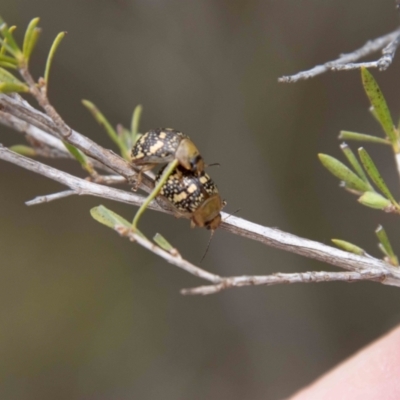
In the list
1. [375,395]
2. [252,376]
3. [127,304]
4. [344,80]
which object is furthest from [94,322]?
[344,80]

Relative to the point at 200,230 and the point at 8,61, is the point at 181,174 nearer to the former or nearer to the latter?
the point at 8,61

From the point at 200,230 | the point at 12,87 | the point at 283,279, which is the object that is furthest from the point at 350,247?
the point at 200,230

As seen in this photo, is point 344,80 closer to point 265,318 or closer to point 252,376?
point 265,318

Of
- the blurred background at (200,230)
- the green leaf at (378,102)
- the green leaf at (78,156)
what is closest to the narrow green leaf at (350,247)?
the green leaf at (378,102)

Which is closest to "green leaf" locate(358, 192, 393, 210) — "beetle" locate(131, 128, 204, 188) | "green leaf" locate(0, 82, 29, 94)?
"beetle" locate(131, 128, 204, 188)

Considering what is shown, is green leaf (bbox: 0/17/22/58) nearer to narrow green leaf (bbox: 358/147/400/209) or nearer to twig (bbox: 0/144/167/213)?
twig (bbox: 0/144/167/213)

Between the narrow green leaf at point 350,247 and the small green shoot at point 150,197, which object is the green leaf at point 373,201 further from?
the small green shoot at point 150,197
